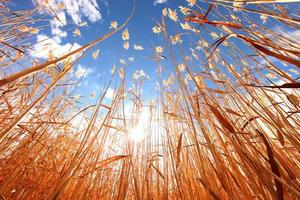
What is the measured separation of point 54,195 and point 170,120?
117 cm

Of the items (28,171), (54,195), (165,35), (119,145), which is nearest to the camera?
(54,195)

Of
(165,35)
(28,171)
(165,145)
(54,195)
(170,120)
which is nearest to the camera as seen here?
(54,195)

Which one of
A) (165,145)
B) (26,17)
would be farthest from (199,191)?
(26,17)

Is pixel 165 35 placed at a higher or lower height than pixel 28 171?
higher

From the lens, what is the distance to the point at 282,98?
1.34 metres

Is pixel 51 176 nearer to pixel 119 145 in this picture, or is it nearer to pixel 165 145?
pixel 119 145

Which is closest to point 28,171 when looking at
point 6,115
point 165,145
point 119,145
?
point 6,115

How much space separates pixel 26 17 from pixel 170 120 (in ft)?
3.51

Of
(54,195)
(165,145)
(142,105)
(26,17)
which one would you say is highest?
(26,17)

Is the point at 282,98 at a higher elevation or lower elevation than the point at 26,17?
lower

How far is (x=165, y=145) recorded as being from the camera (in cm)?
152

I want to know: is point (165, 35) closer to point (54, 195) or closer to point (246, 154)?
point (246, 154)

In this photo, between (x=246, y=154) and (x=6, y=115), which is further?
(x=6, y=115)

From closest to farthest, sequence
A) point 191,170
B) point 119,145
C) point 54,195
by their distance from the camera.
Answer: point 54,195, point 191,170, point 119,145
